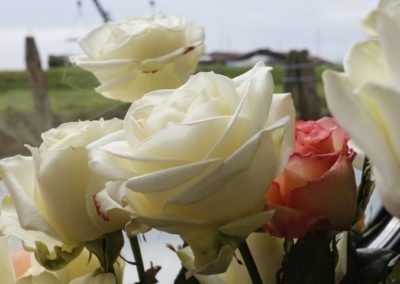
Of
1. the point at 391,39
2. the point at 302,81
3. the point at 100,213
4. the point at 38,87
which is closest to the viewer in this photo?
the point at 391,39

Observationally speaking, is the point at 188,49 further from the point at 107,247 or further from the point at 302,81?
the point at 302,81

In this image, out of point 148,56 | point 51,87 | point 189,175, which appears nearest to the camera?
point 189,175

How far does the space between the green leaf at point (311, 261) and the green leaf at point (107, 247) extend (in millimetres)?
76

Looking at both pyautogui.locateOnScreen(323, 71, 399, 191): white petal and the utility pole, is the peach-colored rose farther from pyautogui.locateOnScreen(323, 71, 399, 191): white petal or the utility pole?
the utility pole

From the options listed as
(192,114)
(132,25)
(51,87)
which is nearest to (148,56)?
(132,25)

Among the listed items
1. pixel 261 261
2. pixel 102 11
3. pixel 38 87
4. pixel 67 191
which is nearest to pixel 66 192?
pixel 67 191

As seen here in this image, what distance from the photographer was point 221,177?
0.27m

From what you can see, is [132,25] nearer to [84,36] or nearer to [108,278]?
[84,36]

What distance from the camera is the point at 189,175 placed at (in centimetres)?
27

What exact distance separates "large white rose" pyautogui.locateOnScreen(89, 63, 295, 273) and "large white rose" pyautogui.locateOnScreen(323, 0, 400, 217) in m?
0.05

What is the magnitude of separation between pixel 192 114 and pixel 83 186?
0.08m

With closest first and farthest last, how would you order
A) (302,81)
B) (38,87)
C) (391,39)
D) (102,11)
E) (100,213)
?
1. (391,39)
2. (100,213)
3. (102,11)
4. (38,87)
5. (302,81)

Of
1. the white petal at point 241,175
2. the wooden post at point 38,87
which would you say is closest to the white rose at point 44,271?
the white petal at point 241,175

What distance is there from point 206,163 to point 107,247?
0.10 m
